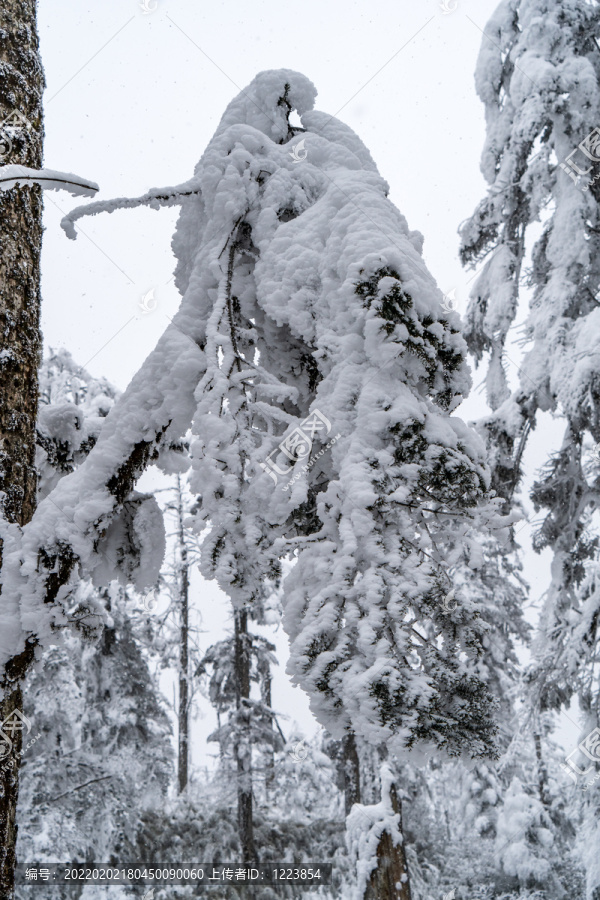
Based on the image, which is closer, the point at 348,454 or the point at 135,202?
the point at 348,454

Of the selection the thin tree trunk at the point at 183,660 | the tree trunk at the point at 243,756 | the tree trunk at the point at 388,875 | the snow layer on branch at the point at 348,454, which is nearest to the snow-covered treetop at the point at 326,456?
the snow layer on branch at the point at 348,454

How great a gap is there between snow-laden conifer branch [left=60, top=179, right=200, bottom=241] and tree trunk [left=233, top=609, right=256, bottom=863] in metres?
13.5

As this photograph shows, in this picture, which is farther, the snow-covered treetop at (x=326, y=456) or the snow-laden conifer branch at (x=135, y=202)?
the snow-laden conifer branch at (x=135, y=202)

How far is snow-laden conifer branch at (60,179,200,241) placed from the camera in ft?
8.66

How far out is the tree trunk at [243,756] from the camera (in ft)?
45.8

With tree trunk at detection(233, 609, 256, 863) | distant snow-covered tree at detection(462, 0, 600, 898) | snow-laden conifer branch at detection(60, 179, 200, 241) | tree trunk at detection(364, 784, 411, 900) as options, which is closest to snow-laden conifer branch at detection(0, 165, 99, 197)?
snow-laden conifer branch at detection(60, 179, 200, 241)

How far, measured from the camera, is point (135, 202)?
268cm

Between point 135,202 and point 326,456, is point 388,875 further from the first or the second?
point 135,202

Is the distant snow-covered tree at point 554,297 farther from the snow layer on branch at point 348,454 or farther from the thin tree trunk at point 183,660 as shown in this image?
the thin tree trunk at point 183,660

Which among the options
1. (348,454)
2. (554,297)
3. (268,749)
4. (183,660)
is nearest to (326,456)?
(348,454)

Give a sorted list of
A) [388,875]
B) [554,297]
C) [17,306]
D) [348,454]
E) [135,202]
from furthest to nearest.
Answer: [388,875] → [554,297] → [135,202] → [17,306] → [348,454]

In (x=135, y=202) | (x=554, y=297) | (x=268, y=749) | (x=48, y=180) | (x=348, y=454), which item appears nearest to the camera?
(x=48, y=180)

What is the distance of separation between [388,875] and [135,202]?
8.18 metres

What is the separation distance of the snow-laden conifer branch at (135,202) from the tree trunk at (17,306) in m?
0.18
